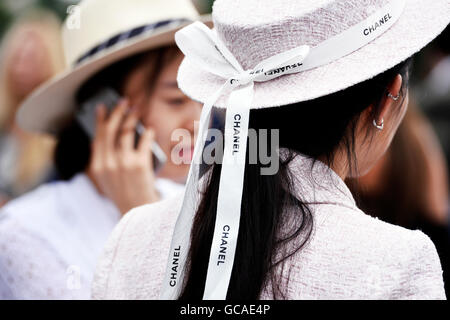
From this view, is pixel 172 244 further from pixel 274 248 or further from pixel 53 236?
pixel 53 236

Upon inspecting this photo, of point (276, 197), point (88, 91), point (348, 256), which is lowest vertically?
point (348, 256)

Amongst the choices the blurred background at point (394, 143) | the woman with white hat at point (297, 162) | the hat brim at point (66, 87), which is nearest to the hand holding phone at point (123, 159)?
the hat brim at point (66, 87)

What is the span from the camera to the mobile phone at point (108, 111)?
2584mm

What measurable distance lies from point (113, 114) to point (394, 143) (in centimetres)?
155

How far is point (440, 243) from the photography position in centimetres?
338

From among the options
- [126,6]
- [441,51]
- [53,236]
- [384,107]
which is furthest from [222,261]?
[441,51]

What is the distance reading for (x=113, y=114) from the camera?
8.45 ft

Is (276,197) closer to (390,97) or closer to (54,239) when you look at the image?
(390,97)

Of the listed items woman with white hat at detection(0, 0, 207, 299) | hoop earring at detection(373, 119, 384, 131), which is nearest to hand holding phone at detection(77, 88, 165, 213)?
woman with white hat at detection(0, 0, 207, 299)

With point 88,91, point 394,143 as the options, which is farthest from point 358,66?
point 394,143

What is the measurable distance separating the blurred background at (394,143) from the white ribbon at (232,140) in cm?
189

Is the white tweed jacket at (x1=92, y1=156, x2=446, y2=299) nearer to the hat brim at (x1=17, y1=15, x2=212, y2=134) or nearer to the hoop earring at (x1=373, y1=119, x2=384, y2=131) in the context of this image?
the hoop earring at (x1=373, y1=119, x2=384, y2=131)

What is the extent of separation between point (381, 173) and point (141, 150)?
4.86ft

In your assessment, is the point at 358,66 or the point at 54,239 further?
the point at 54,239
